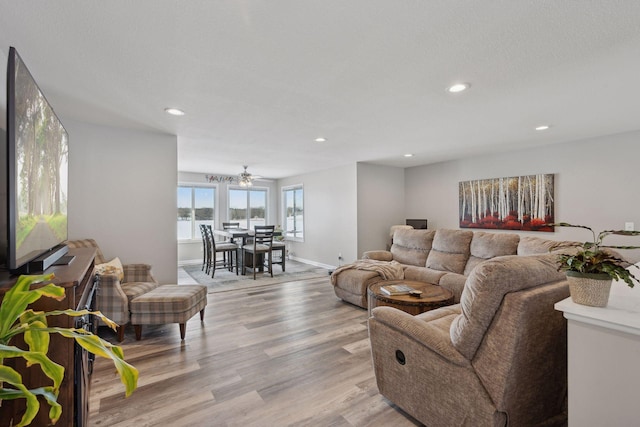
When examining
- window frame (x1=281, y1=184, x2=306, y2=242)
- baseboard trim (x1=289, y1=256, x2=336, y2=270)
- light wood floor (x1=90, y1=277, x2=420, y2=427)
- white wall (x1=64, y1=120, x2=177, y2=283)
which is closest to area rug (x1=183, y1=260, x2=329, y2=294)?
baseboard trim (x1=289, y1=256, x2=336, y2=270)

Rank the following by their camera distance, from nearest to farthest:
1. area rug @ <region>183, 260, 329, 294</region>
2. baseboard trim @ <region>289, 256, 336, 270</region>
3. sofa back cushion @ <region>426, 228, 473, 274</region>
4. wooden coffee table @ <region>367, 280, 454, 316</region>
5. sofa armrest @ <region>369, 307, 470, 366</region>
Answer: sofa armrest @ <region>369, 307, 470, 366</region>
wooden coffee table @ <region>367, 280, 454, 316</region>
sofa back cushion @ <region>426, 228, 473, 274</region>
area rug @ <region>183, 260, 329, 294</region>
baseboard trim @ <region>289, 256, 336, 270</region>

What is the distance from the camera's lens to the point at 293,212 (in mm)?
8172

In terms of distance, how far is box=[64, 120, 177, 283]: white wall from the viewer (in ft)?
11.2

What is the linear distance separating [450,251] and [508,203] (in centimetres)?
159

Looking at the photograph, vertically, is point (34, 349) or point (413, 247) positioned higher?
point (34, 349)

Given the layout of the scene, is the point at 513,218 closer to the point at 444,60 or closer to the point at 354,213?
the point at 354,213

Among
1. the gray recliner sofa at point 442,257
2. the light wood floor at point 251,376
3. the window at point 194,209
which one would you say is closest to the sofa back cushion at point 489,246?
the gray recliner sofa at point 442,257

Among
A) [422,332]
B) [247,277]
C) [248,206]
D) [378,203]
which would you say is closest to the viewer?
[422,332]

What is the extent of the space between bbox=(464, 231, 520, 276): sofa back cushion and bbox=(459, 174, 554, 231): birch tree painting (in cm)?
95

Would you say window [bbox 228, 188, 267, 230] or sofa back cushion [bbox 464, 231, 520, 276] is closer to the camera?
sofa back cushion [bbox 464, 231, 520, 276]

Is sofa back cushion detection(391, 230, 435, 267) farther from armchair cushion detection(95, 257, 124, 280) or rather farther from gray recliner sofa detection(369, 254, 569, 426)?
armchair cushion detection(95, 257, 124, 280)

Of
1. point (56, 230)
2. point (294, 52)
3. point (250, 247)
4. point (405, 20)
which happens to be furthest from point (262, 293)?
point (405, 20)

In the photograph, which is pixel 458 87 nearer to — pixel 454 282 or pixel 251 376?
pixel 454 282

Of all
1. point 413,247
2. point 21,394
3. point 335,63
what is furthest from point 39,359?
point 413,247
